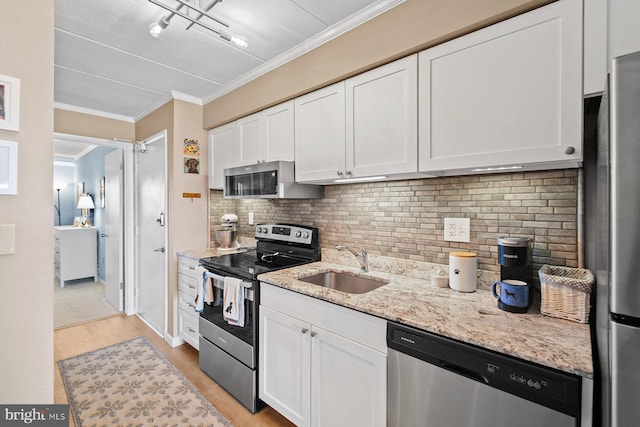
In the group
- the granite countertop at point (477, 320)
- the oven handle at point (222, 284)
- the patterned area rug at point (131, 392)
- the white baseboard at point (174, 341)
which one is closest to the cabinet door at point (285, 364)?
the oven handle at point (222, 284)

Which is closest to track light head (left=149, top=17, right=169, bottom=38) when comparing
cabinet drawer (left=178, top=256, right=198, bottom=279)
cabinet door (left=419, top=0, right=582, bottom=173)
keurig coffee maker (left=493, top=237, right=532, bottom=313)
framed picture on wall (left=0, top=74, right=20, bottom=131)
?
framed picture on wall (left=0, top=74, right=20, bottom=131)

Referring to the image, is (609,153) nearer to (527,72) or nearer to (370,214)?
(527,72)

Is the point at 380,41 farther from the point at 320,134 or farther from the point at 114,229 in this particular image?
the point at 114,229

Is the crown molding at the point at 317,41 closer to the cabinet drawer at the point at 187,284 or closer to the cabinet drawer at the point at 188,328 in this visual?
the cabinet drawer at the point at 187,284

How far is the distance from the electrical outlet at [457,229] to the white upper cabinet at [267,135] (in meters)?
1.17

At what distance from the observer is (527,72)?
125 cm

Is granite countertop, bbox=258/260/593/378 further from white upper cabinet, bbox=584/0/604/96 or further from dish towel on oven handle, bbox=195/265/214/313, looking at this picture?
white upper cabinet, bbox=584/0/604/96

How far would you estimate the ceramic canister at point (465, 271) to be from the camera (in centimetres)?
158

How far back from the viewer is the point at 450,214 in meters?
1.78

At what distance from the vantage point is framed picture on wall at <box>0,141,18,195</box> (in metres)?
1.17

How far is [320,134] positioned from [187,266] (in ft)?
5.87

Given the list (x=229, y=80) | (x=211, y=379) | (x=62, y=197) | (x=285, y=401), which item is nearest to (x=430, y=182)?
(x=285, y=401)

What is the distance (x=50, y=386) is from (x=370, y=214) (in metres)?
1.88

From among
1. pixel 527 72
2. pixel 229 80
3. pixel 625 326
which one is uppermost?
pixel 229 80
